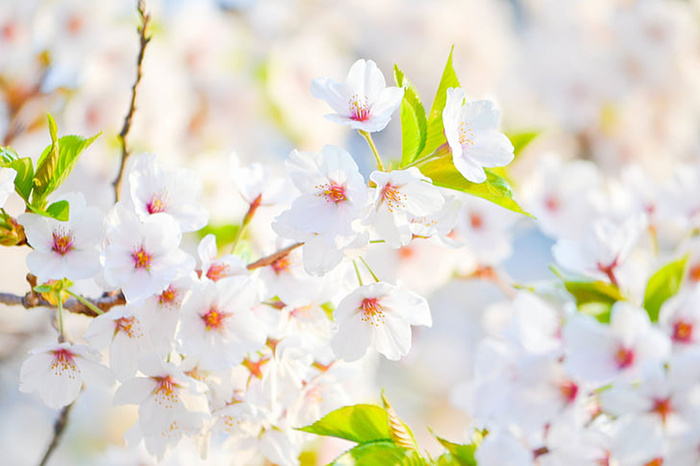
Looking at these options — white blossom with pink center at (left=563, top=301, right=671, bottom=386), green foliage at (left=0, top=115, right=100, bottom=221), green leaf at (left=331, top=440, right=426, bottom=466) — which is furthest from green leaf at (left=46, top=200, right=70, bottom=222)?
white blossom with pink center at (left=563, top=301, right=671, bottom=386)

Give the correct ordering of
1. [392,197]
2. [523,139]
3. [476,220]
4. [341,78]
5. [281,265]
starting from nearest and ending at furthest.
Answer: [392,197]
[281,265]
[523,139]
[476,220]
[341,78]

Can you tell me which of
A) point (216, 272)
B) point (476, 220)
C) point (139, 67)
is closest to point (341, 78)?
point (476, 220)

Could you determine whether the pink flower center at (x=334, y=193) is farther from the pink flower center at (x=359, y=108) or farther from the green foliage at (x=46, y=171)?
the green foliage at (x=46, y=171)

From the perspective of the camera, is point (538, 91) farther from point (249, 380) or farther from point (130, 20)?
point (249, 380)

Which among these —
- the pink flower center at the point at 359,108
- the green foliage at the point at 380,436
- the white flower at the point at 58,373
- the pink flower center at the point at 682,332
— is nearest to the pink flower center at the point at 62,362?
the white flower at the point at 58,373

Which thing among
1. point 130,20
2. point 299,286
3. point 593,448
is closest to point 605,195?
point 593,448

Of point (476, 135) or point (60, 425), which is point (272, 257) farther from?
point (60, 425)
